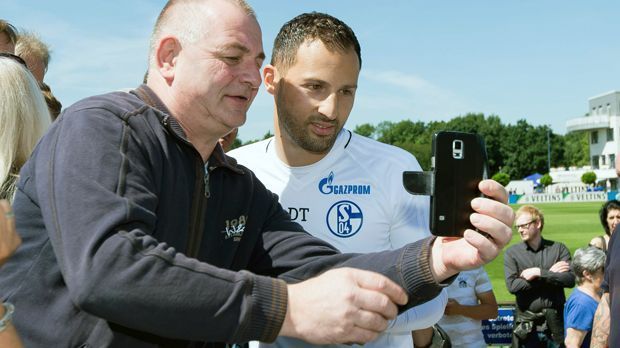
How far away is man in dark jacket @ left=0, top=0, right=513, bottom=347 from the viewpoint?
157 cm

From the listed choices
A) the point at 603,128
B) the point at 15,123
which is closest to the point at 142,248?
the point at 15,123

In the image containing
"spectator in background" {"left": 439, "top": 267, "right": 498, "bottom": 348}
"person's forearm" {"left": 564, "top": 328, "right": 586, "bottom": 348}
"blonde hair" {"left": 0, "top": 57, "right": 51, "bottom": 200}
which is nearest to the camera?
"blonde hair" {"left": 0, "top": 57, "right": 51, "bottom": 200}

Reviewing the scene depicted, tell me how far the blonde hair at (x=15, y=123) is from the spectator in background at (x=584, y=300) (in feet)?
21.7

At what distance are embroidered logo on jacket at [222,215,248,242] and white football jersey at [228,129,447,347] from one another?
0.90 metres

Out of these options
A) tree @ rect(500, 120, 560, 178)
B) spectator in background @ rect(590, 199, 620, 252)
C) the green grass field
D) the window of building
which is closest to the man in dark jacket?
spectator in background @ rect(590, 199, 620, 252)

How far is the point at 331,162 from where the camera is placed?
338 centimetres

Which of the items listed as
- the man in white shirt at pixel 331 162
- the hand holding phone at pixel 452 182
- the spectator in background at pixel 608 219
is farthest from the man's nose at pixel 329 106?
the spectator in background at pixel 608 219

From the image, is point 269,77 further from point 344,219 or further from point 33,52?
point 33,52

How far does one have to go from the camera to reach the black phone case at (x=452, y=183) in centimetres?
196

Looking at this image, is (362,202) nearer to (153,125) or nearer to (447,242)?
(447,242)

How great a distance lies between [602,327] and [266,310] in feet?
18.8

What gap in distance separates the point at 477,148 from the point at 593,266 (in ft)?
20.8

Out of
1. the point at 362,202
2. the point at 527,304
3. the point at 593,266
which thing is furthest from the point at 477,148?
the point at 527,304

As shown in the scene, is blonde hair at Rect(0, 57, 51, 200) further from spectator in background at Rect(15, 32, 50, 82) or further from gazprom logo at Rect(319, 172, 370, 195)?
spectator in background at Rect(15, 32, 50, 82)
